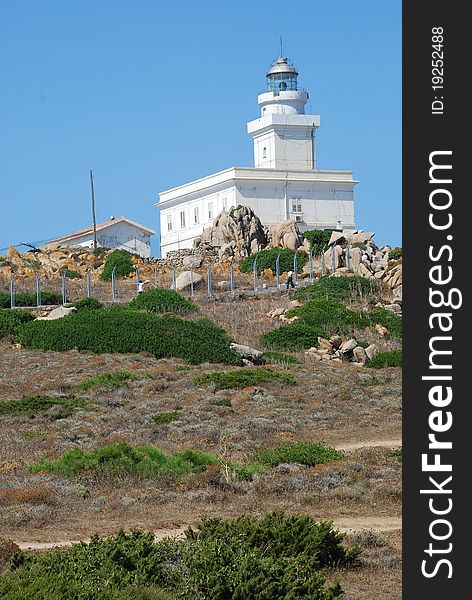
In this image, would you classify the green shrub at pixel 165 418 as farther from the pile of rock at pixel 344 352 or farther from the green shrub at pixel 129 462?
the pile of rock at pixel 344 352

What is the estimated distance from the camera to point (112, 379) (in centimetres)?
2411

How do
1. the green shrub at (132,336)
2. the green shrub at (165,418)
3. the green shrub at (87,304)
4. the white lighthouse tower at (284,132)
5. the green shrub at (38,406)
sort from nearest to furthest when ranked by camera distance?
the green shrub at (165,418) < the green shrub at (38,406) < the green shrub at (132,336) < the green shrub at (87,304) < the white lighthouse tower at (284,132)

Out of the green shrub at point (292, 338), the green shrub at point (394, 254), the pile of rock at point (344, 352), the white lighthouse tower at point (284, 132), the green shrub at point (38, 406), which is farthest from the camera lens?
the white lighthouse tower at point (284, 132)

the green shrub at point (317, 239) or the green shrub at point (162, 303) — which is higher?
the green shrub at point (317, 239)

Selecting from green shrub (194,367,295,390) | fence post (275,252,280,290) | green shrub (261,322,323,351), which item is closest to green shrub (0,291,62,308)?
fence post (275,252,280,290)

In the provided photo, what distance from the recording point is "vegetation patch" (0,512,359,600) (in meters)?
8.20

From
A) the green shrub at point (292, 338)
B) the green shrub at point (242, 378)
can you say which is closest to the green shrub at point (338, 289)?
the green shrub at point (292, 338)

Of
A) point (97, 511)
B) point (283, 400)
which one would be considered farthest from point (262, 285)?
point (97, 511)

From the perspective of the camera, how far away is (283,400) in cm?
2194

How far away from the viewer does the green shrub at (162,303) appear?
1314 inches

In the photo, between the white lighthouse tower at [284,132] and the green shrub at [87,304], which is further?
the white lighthouse tower at [284,132]

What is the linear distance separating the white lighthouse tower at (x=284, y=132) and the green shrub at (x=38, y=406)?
36.1 m

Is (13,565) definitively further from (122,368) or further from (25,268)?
(25,268)

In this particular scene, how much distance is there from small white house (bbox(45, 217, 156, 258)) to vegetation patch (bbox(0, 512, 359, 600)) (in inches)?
1905
